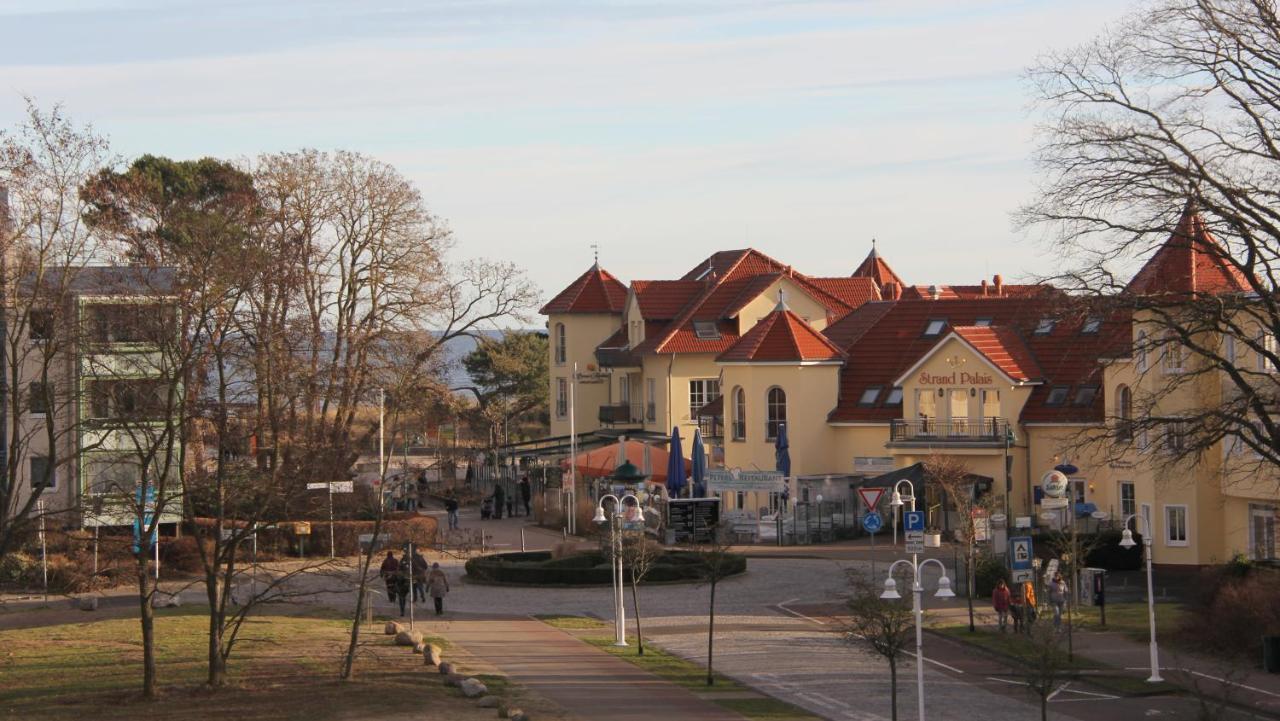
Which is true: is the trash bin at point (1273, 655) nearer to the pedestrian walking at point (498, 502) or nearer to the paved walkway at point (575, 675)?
the paved walkway at point (575, 675)

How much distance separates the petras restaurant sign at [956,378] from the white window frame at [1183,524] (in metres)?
11.0

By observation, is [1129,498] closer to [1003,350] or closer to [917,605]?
[1003,350]

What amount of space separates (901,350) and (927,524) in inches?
351

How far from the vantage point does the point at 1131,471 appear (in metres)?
46.7

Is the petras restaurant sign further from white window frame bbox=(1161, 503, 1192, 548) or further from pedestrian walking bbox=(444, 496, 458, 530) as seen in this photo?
pedestrian walking bbox=(444, 496, 458, 530)

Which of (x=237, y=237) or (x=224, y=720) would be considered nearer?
(x=224, y=720)

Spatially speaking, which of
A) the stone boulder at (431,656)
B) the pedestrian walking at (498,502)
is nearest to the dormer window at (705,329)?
the pedestrian walking at (498,502)

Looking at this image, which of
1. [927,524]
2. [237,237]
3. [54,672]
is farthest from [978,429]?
[54,672]

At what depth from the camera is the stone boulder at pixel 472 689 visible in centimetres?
2508

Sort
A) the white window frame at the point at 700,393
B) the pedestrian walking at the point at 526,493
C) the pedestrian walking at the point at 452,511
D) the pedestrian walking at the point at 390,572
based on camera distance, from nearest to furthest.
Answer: the pedestrian walking at the point at 390,572, the pedestrian walking at the point at 452,511, the pedestrian walking at the point at 526,493, the white window frame at the point at 700,393

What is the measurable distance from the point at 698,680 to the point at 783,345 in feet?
104

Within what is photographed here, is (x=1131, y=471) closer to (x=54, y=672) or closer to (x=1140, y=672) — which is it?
(x=1140, y=672)

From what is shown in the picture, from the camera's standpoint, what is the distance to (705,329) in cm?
7038

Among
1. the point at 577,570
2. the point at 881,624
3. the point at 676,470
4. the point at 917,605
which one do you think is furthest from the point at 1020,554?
the point at 676,470
